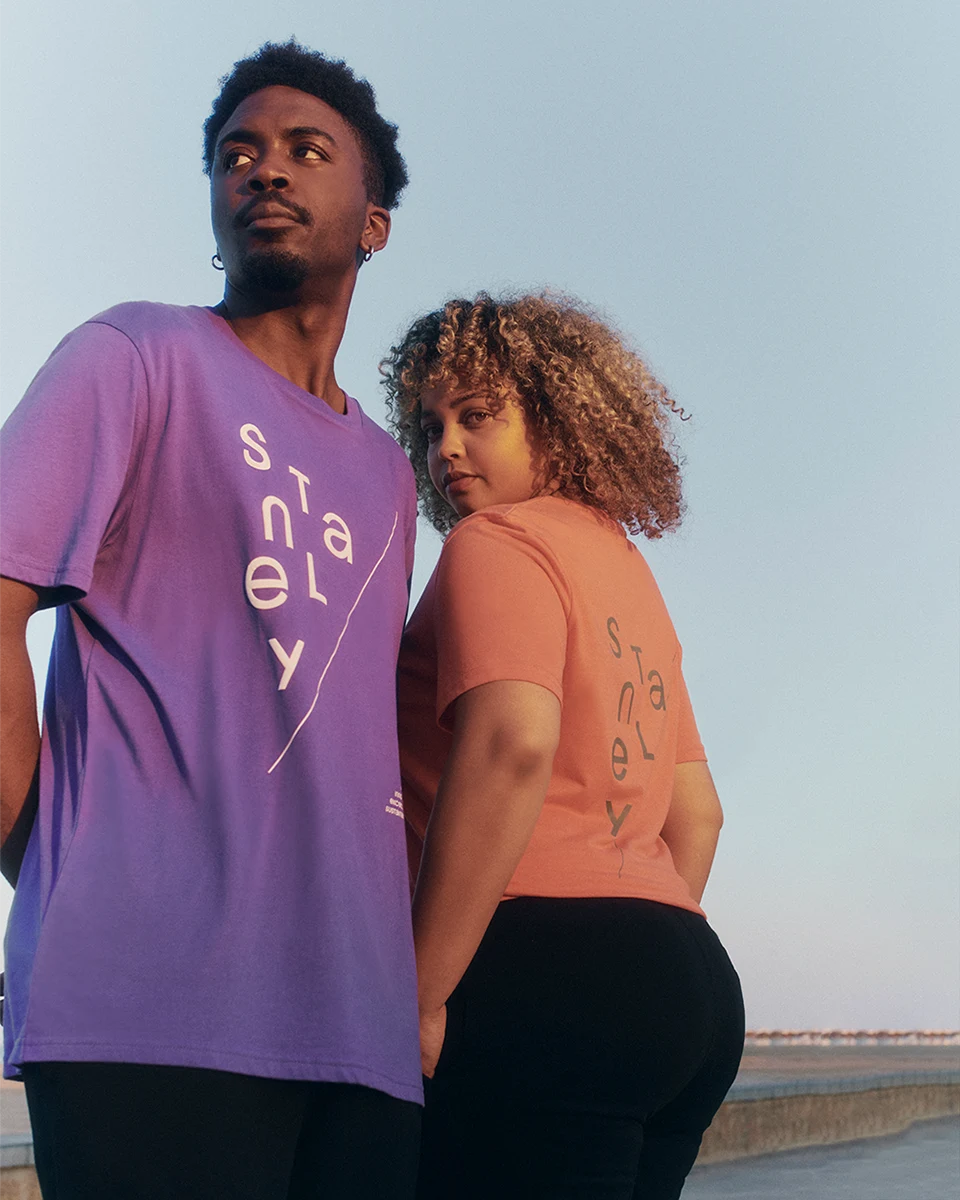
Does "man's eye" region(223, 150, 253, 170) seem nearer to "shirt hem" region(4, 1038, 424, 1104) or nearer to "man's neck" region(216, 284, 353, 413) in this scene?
"man's neck" region(216, 284, 353, 413)

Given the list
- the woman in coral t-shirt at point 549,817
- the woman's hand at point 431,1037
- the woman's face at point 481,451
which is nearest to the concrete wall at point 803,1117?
the woman in coral t-shirt at point 549,817

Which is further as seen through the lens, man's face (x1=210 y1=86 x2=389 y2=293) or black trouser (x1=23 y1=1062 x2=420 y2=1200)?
man's face (x1=210 y1=86 x2=389 y2=293)

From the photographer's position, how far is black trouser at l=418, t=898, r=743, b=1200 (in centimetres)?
172

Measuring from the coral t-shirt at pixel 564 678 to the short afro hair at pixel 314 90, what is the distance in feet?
2.06

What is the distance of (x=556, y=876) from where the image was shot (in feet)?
6.07

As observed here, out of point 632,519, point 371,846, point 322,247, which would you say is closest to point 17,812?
point 371,846

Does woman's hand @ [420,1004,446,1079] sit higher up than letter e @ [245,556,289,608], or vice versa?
letter e @ [245,556,289,608]

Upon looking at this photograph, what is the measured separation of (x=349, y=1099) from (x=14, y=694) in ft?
1.90

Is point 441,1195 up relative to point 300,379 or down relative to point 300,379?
down

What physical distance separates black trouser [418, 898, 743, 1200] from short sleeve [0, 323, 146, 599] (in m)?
0.72

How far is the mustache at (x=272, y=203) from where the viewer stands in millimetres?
1991

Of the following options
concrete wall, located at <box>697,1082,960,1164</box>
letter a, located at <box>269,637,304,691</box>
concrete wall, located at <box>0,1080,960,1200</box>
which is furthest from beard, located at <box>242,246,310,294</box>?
concrete wall, located at <box>0,1080,960,1200</box>

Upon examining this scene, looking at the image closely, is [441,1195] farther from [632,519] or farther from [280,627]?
[632,519]

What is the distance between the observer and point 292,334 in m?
2.04
